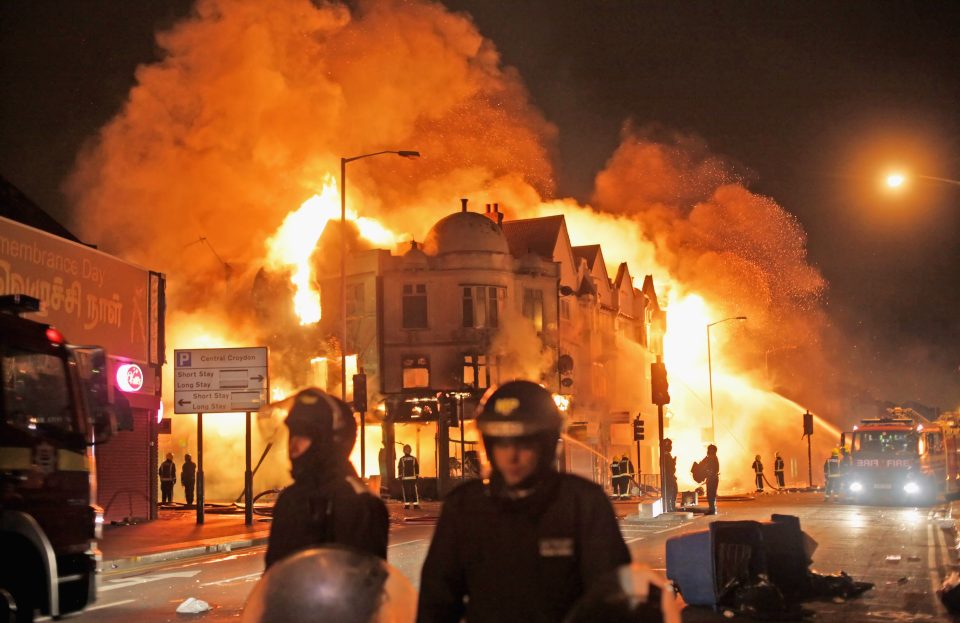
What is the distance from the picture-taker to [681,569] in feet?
38.4

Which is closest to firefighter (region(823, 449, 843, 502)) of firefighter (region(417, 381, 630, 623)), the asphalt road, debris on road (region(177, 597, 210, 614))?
the asphalt road

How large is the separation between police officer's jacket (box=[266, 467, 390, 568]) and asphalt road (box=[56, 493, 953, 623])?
681cm

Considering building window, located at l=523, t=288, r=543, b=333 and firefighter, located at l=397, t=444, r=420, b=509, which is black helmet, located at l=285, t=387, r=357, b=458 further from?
building window, located at l=523, t=288, r=543, b=333

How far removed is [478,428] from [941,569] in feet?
43.8

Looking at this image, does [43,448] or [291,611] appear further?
[43,448]

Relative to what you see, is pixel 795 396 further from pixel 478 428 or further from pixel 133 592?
pixel 478 428

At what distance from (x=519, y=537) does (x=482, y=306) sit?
44506 mm

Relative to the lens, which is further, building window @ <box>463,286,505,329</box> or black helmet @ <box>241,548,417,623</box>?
building window @ <box>463,286,505,329</box>

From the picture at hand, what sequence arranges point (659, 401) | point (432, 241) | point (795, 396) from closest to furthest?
point (659, 401), point (432, 241), point (795, 396)

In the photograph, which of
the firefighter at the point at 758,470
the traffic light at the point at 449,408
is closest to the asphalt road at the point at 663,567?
the traffic light at the point at 449,408

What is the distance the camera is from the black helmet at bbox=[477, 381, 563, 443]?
3.62 metres

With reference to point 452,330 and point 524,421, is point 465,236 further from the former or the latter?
point 524,421

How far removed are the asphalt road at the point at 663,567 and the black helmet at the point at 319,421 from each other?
6.86 m

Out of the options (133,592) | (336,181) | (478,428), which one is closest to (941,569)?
(133,592)
